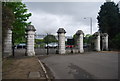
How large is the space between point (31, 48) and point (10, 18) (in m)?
6.52

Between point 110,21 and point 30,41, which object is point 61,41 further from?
point 110,21

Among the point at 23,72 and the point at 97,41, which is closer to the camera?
the point at 23,72

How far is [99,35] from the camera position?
2478 centimetres

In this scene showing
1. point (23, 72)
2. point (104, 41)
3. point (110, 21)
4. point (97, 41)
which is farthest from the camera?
point (110, 21)

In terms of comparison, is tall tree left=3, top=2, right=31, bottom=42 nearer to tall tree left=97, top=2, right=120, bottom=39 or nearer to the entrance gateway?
the entrance gateway

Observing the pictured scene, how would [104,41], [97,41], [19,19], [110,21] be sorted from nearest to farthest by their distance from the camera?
1. [19,19]
2. [97,41]
3. [104,41]
4. [110,21]

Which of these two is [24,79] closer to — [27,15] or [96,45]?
[27,15]

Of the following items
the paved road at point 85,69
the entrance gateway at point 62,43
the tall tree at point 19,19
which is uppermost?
the tall tree at point 19,19

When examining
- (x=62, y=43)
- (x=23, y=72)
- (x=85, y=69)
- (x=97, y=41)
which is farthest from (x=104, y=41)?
(x=23, y=72)

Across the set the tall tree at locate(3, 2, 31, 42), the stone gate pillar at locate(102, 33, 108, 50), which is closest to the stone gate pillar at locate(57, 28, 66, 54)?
the tall tree at locate(3, 2, 31, 42)

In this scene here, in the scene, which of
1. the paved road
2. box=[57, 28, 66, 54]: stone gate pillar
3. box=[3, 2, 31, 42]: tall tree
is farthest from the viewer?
box=[3, 2, 31, 42]: tall tree

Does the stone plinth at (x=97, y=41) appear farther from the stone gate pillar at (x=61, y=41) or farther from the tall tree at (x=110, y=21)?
the tall tree at (x=110, y=21)

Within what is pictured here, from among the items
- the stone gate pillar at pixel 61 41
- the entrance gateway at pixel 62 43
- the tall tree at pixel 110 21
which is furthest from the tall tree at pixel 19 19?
the tall tree at pixel 110 21

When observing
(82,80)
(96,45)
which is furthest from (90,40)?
(82,80)
